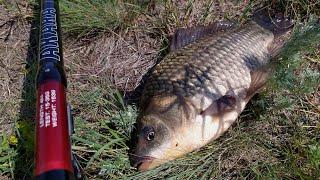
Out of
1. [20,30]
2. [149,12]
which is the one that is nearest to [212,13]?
[149,12]

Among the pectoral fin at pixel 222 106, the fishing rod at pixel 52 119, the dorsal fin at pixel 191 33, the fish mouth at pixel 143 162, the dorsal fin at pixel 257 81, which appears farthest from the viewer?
the dorsal fin at pixel 191 33

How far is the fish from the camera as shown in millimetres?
2758

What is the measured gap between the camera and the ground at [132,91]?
2.79m

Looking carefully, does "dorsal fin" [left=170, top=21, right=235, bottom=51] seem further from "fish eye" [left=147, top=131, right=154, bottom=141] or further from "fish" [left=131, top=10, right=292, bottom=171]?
"fish eye" [left=147, top=131, right=154, bottom=141]

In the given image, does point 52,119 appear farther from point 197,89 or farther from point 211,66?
point 211,66

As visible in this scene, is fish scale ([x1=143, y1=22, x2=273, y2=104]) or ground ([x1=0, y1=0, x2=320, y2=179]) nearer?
ground ([x1=0, y1=0, x2=320, y2=179])

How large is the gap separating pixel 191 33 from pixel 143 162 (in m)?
0.98

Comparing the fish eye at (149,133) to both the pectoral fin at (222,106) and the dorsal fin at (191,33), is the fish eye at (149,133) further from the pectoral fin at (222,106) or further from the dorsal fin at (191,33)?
A: the dorsal fin at (191,33)

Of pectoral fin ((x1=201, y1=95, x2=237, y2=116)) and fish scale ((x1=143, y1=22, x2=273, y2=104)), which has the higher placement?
fish scale ((x1=143, y1=22, x2=273, y2=104))

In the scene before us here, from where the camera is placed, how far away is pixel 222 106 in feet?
9.42

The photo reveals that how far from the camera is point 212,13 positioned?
3.69 metres

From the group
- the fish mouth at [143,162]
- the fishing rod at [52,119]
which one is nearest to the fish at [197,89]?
the fish mouth at [143,162]

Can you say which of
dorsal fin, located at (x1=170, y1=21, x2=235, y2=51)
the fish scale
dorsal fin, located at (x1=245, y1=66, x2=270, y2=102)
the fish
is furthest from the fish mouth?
dorsal fin, located at (x1=170, y1=21, x2=235, y2=51)

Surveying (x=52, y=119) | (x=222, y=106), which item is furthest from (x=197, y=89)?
(x=52, y=119)
